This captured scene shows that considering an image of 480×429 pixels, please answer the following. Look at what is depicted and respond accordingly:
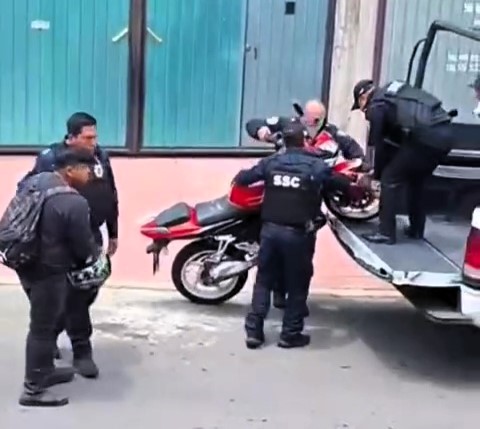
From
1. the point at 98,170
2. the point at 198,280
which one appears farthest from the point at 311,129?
the point at 98,170

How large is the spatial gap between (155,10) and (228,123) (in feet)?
4.17

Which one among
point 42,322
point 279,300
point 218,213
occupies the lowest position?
point 279,300

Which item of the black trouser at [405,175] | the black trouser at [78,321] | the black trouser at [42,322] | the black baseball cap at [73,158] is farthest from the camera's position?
the black trouser at [405,175]

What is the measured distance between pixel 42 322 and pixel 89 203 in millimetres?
783

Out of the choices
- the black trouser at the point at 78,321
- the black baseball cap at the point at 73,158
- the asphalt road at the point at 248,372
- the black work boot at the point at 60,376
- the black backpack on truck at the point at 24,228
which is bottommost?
the asphalt road at the point at 248,372

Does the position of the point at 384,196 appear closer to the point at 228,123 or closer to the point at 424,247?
the point at 424,247

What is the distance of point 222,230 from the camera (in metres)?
8.30

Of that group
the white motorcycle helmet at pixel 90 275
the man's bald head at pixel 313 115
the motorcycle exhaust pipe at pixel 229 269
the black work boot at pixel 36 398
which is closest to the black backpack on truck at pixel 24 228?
the white motorcycle helmet at pixel 90 275

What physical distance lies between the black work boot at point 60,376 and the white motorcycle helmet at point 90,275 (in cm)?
50

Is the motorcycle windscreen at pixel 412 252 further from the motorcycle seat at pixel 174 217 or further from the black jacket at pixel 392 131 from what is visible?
the motorcycle seat at pixel 174 217

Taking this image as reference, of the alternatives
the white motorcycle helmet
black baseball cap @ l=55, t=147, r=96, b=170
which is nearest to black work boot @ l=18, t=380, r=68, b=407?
the white motorcycle helmet

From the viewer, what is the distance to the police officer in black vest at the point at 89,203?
6.98 meters

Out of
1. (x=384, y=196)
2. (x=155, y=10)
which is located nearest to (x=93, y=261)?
(x=384, y=196)

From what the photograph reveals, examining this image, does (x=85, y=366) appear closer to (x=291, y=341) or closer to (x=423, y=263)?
(x=291, y=341)
